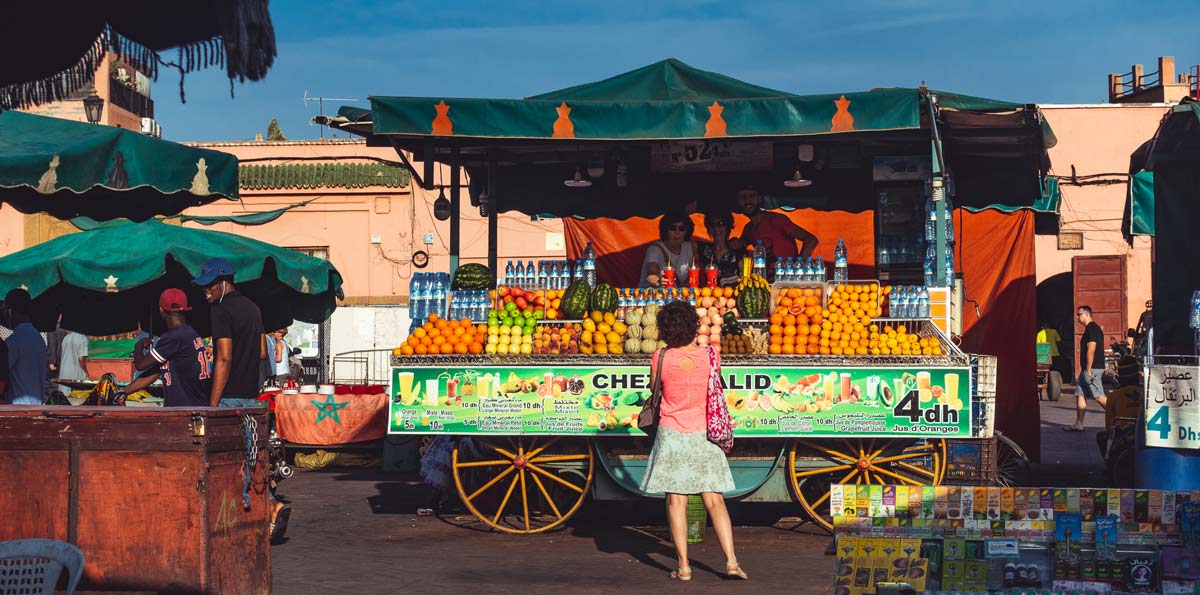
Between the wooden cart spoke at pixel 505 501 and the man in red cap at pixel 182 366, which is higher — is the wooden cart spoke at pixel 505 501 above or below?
below

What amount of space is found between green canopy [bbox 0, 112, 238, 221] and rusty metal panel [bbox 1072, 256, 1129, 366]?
22909mm

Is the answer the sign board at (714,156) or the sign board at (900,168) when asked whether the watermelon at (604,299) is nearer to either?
the sign board at (714,156)

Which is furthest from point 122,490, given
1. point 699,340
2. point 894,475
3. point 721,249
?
point 721,249

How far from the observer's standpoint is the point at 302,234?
30.1 metres

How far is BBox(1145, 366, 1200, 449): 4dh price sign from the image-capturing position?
9.37 m

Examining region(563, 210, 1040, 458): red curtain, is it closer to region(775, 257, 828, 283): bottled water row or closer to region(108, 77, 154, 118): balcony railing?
region(775, 257, 828, 283): bottled water row

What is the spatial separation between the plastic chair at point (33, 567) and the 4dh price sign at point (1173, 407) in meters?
7.69

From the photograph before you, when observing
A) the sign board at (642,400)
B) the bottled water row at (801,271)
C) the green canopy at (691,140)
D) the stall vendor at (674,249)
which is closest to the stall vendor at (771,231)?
the green canopy at (691,140)

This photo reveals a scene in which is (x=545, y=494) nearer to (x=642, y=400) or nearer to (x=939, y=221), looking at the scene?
(x=642, y=400)

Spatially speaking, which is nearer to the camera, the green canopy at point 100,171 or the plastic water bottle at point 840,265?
the green canopy at point 100,171

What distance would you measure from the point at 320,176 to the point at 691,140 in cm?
1899

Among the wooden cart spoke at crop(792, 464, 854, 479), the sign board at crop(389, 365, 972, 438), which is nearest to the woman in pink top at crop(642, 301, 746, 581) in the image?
the sign board at crop(389, 365, 972, 438)

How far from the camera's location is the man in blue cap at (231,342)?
29.2 feet

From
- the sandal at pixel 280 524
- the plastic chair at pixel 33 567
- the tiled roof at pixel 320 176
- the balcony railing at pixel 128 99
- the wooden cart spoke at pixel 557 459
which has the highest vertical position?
the balcony railing at pixel 128 99
